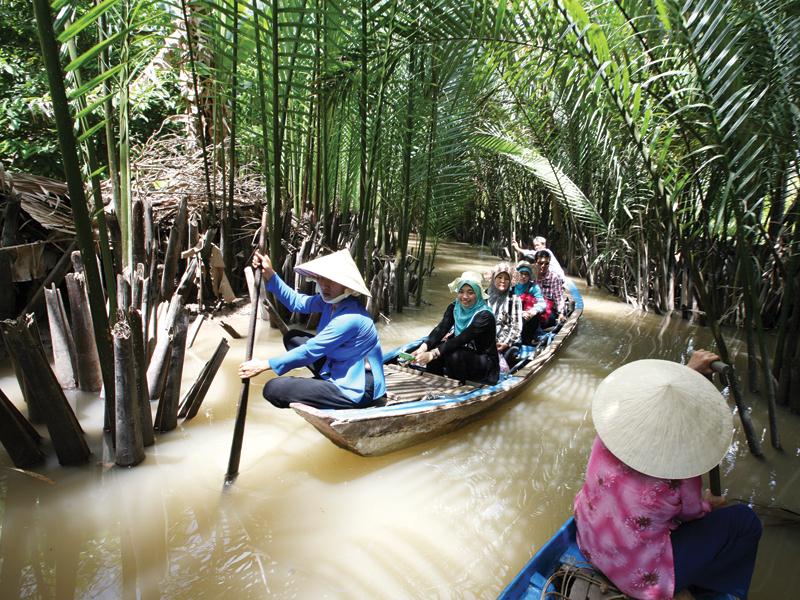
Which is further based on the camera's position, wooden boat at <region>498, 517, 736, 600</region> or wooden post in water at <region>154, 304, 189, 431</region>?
wooden post in water at <region>154, 304, 189, 431</region>

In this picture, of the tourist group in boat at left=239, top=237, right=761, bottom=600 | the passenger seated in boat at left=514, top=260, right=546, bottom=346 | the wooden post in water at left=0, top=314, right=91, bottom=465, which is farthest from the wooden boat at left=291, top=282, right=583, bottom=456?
the tourist group in boat at left=239, top=237, right=761, bottom=600

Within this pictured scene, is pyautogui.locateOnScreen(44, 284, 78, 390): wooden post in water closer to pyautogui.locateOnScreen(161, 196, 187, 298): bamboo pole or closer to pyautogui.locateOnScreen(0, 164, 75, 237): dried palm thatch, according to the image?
pyautogui.locateOnScreen(161, 196, 187, 298): bamboo pole

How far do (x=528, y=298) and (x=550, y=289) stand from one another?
833 mm

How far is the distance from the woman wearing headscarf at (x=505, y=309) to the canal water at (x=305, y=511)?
109cm

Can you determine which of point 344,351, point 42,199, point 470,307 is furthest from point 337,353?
point 42,199

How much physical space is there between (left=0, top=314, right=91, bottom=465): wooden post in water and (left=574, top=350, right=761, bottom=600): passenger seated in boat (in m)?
2.57

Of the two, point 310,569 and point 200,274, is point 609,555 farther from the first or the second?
point 200,274

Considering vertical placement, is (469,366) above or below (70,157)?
below

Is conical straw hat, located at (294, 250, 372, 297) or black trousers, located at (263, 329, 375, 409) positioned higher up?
conical straw hat, located at (294, 250, 372, 297)

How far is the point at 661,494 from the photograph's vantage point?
161 centimetres

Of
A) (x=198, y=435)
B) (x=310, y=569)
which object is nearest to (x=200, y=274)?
(x=198, y=435)

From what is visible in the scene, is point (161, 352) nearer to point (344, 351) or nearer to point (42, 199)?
point (344, 351)

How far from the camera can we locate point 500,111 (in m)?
9.70

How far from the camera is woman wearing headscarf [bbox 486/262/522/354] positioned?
15.2ft
